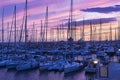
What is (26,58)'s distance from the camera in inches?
2002

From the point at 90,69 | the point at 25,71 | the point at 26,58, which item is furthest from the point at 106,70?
the point at 26,58

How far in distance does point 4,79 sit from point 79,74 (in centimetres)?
960

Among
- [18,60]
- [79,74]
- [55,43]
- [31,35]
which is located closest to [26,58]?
[18,60]

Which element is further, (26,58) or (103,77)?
(26,58)

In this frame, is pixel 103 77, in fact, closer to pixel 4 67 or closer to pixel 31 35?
pixel 4 67

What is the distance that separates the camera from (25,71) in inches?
1805

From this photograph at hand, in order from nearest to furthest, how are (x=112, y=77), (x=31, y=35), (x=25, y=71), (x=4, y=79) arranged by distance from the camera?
1. (x=112, y=77)
2. (x=4, y=79)
3. (x=25, y=71)
4. (x=31, y=35)

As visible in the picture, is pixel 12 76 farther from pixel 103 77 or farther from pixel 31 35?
pixel 31 35

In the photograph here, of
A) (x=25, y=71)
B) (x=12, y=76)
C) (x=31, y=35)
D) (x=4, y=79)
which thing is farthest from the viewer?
(x=31, y=35)

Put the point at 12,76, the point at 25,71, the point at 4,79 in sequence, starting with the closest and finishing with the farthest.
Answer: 1. the point at 4,79
2. the point at 12,76
3. the point at 25,71

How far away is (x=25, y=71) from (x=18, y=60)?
286cm

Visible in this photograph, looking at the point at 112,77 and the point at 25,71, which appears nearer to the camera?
the point at 112,77

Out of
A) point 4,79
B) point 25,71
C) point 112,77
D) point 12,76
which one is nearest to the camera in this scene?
point 112,77

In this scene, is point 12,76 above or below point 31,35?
below
